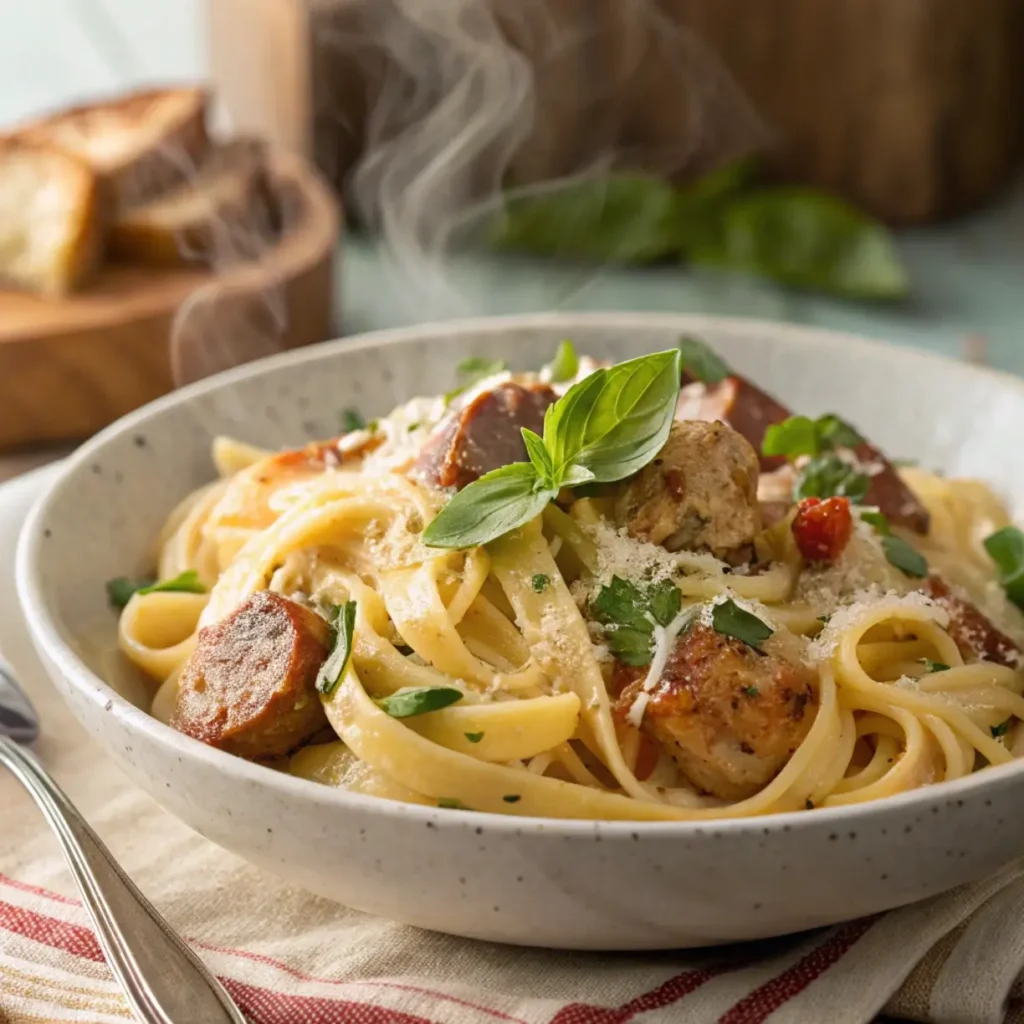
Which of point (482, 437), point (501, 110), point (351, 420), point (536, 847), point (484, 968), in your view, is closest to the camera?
point (536, 847)

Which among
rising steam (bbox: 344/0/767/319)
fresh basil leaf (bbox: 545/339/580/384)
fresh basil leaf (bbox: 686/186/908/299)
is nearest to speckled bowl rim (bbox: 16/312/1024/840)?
fresh basil leaf (bbox: 545/339/580/384)

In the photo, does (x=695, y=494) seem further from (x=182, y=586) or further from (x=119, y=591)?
(x=119, y=591)

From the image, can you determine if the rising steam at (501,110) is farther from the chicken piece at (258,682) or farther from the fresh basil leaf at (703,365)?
the chicken piece at (258,682)

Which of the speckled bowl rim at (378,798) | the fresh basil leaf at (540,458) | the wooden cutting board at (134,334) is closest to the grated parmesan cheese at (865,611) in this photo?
the speckled bowl rim at (378,798)

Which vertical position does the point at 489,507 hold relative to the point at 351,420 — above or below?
above

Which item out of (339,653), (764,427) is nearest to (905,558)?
(764,427)

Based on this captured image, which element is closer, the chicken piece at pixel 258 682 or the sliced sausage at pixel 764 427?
the chicken piece at pixel 258 682

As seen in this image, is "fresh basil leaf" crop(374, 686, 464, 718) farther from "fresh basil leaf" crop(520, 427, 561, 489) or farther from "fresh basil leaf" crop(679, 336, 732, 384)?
"fresh basil leaf" crop(679, 336, 732, 384)
